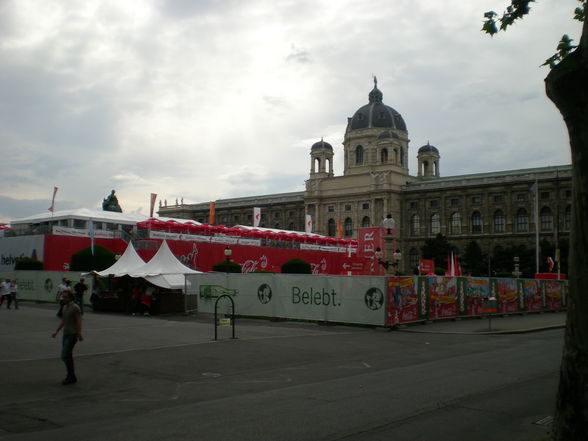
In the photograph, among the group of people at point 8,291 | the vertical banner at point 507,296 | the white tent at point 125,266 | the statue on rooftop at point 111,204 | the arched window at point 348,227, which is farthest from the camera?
the arched window at point 348,227

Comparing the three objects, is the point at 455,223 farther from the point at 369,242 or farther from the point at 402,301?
the point at 402,301

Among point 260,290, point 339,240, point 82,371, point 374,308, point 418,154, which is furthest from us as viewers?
point 418,154

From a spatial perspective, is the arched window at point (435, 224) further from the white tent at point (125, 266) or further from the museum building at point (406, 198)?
the white tent at point (125, 266)

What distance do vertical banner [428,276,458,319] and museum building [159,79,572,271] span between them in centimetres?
5428

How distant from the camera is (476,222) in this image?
88.2 m

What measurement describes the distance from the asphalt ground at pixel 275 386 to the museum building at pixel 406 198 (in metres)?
64.6

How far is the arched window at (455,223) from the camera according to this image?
8950 cm

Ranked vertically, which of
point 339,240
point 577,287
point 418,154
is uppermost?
point 418,154

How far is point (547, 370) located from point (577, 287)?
8025mm

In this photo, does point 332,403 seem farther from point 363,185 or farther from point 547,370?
point 363,185

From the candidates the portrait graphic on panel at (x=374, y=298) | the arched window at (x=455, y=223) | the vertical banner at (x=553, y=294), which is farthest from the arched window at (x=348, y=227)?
the portrait graphic on panel at (x=374, y=298)

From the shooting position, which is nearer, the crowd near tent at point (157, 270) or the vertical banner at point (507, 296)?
the crowd near tent at point (157, 270)

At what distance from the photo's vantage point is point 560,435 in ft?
18.0

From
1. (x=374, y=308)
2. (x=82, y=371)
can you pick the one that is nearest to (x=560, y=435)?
(x=82, y=371)
